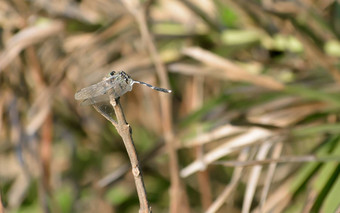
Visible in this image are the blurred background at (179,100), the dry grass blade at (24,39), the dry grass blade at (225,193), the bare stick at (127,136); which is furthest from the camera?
the dry grass blade at (24,39)

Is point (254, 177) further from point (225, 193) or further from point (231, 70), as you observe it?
point (231, 70)

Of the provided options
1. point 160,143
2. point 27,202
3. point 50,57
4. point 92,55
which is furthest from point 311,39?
point 27,202

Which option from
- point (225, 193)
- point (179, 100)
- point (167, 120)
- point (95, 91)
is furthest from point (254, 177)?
point (179, 100)

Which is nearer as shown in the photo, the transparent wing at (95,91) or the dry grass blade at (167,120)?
the transparent wing at (95,91)

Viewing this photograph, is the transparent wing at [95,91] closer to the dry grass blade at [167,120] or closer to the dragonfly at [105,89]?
the dragonfly at [105,89]

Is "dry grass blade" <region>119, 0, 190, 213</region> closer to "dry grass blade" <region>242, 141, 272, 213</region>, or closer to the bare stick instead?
"dry grass blade" <region>242, 141, 272, 213</region>

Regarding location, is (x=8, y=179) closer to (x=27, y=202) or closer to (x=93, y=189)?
(x=27, y=202)

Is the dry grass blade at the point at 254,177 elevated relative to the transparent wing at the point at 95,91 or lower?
elevated

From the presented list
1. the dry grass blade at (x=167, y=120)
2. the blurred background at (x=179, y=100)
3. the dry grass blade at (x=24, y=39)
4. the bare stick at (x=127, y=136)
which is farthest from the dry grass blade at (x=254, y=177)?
the dry grass blade at (x=24, y=39)

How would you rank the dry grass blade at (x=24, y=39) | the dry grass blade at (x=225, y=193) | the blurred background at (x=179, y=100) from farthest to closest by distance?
1. the dry grass blade at (x=24, y=39)
2. the blurred background at (x=179, y=100)
3. the dry grass blade at (x=225, y=193)
